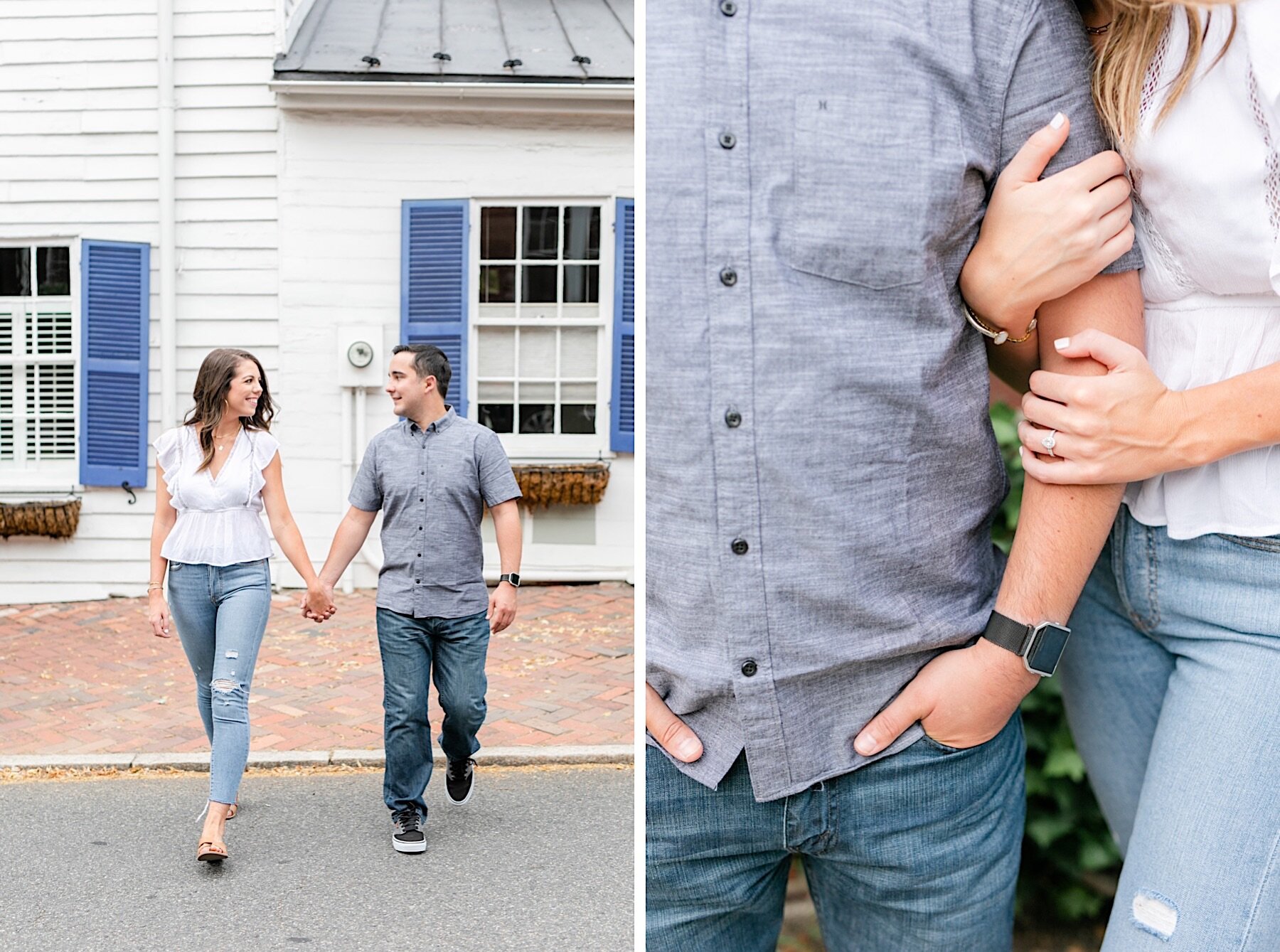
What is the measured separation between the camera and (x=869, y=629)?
616 millimetres

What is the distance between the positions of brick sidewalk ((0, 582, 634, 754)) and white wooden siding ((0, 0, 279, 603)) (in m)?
0.10

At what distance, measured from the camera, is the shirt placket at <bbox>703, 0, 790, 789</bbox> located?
1.80 ft

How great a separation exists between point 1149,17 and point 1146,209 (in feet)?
0.31

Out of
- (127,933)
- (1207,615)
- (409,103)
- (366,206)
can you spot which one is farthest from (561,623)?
(1207,615)

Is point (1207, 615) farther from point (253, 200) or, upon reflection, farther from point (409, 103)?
point (253, 200)

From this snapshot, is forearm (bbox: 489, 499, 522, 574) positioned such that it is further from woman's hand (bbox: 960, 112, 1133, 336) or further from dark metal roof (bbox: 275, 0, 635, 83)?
woman's hand (bbox: 960, 112, 1133, 336)

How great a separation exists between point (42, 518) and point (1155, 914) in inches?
75.3

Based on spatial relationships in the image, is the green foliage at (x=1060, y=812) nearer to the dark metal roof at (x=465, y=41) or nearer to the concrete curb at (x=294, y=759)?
the concrete curb at (x=294, y=759)

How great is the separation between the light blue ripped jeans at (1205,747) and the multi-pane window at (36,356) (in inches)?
70.3

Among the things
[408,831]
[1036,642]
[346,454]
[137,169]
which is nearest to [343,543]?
A: [408,831]

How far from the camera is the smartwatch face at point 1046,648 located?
0.62m

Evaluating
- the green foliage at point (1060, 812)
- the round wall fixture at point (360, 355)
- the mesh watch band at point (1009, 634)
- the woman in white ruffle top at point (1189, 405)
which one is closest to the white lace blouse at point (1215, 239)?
the woman in white ruffle top at point (1189, 405)

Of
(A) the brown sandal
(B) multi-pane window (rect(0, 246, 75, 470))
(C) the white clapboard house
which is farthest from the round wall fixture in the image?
(A) the brown sandal

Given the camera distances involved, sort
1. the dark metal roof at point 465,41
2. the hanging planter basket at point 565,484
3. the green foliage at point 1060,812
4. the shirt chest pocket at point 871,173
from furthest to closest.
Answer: the hanging planter basket at point 565,484 → the dark metal roof at point 465,41 → the green foliage at point 1060,812 → the shirt chest pocket at point 871,173
